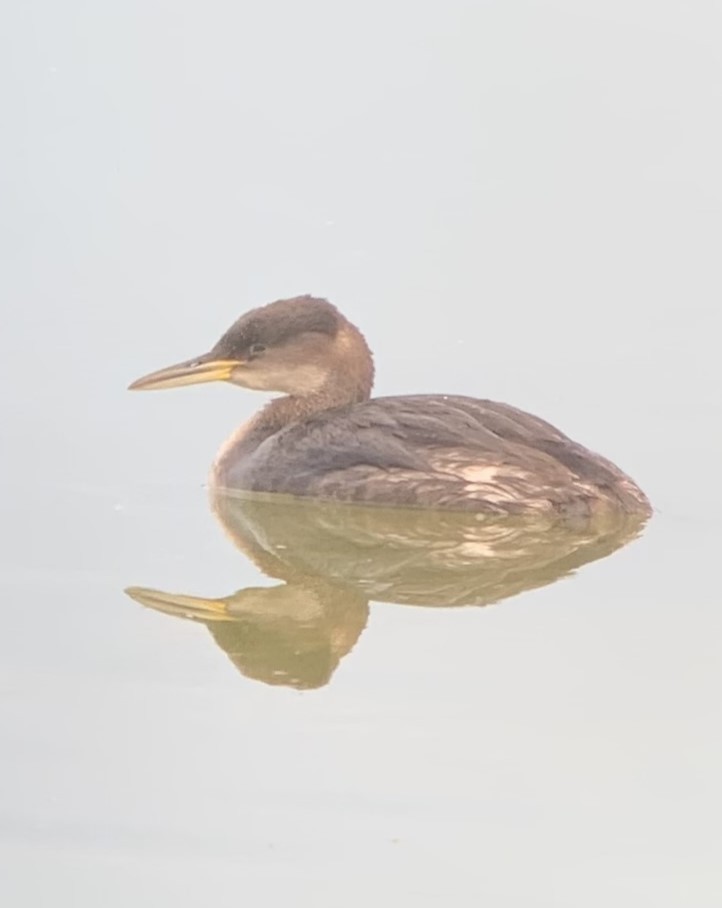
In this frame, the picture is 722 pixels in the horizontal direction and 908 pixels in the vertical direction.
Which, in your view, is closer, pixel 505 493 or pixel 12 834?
pixel 12 834

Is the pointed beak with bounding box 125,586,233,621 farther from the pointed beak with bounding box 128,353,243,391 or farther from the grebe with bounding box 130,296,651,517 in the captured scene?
the pointed beak with bounding box 128,353,243,391

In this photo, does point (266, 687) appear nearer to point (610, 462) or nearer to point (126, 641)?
point (126, 641)

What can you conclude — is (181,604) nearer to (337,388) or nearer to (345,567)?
(345,567)

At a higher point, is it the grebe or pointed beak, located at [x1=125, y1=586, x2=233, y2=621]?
the grebe

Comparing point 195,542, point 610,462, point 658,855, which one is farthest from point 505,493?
point 658,855

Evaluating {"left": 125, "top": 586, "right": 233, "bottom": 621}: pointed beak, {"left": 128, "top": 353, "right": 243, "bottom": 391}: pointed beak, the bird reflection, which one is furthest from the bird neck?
{"left": 125, "top": 586, "right": 233, "bottom": 621}: pointed beak

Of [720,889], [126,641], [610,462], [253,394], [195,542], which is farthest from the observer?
[253,394]
